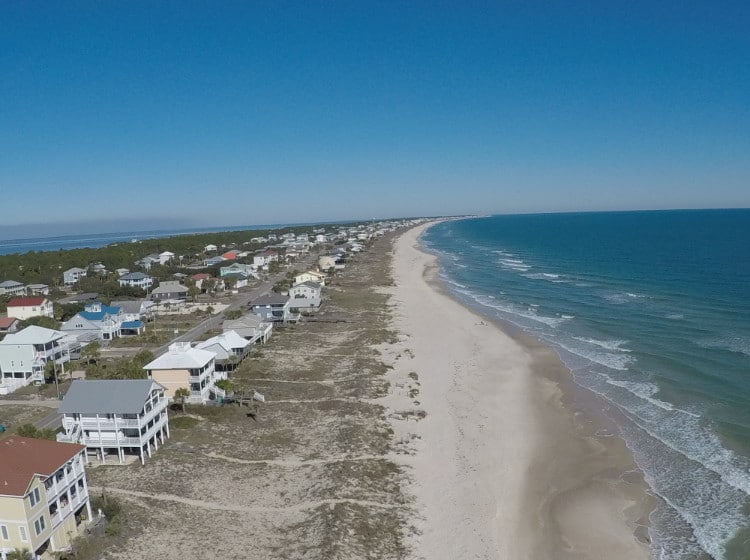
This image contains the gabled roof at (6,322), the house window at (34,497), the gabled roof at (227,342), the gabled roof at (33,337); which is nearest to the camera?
the house window at (34,497)

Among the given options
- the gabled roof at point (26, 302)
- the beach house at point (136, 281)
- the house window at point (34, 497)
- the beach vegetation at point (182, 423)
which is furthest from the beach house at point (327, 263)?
the house window at point (34, 497)

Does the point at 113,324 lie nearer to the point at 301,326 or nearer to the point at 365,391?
the point at 301,326

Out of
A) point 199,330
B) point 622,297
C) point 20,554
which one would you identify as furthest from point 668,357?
point 199,330

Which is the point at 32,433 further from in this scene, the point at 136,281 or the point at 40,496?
the point at 136,281

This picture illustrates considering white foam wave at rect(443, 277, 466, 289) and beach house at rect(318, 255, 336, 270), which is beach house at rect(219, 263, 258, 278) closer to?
beach house at rect(318, 255, 336, 270)

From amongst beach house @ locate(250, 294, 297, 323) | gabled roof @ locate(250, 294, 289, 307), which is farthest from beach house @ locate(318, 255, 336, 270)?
beach house @ locate(250, 294, 297, 323)

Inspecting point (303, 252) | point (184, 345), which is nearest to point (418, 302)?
point (184, 345)

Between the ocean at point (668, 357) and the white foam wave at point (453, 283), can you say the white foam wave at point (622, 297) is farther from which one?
the white foam wave at point (453, 283)

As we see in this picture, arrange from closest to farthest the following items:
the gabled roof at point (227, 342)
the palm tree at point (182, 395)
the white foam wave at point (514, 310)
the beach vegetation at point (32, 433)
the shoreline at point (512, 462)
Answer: the shoreline at point (512, 462) < the beach vegetation at point (32, 433) < the palm tree at point (182, 395) < the gabled roof at point (227, 342) < the white foam wave at point (514, 310)
